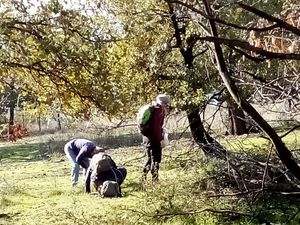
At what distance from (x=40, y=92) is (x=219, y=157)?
8.41ft

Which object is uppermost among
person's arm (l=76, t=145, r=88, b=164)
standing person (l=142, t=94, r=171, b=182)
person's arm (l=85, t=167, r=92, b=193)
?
standing person (l=142, t=94, r=171, b=182)

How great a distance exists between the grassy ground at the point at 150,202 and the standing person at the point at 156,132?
25 centimetres

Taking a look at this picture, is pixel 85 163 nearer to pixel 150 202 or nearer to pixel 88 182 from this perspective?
pixel 88 182

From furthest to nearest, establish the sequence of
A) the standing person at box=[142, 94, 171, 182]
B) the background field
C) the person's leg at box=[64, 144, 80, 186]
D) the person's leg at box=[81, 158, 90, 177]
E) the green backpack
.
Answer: the person's leg at box=[64, 144, 80, 186] → the person's leg at box=[81, 158, 90, 177] → the green backpack → the standing person at box=[142, 94, 171, 182] → the background field

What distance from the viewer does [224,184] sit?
7551 millimetres

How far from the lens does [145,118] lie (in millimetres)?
9859

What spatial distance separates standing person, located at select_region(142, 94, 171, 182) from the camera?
9609 millimetres

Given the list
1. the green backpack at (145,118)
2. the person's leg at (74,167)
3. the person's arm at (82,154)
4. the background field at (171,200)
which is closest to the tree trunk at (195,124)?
the background field at (171,200)

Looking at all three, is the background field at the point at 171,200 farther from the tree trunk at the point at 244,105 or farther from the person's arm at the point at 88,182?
the tree trunk at the point at 244,105

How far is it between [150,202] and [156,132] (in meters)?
2.95

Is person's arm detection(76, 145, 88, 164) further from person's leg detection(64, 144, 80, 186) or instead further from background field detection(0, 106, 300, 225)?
background field detection(0, 106, 300, 225)

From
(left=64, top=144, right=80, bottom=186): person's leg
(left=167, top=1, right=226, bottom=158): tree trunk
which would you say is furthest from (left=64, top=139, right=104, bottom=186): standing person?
(left=167, top=1, right=226, bottom=158): tree trunk

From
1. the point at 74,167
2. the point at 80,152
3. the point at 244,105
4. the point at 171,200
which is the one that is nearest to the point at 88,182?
the point at 80,152

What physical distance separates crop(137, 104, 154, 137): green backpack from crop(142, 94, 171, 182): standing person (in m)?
0.03
